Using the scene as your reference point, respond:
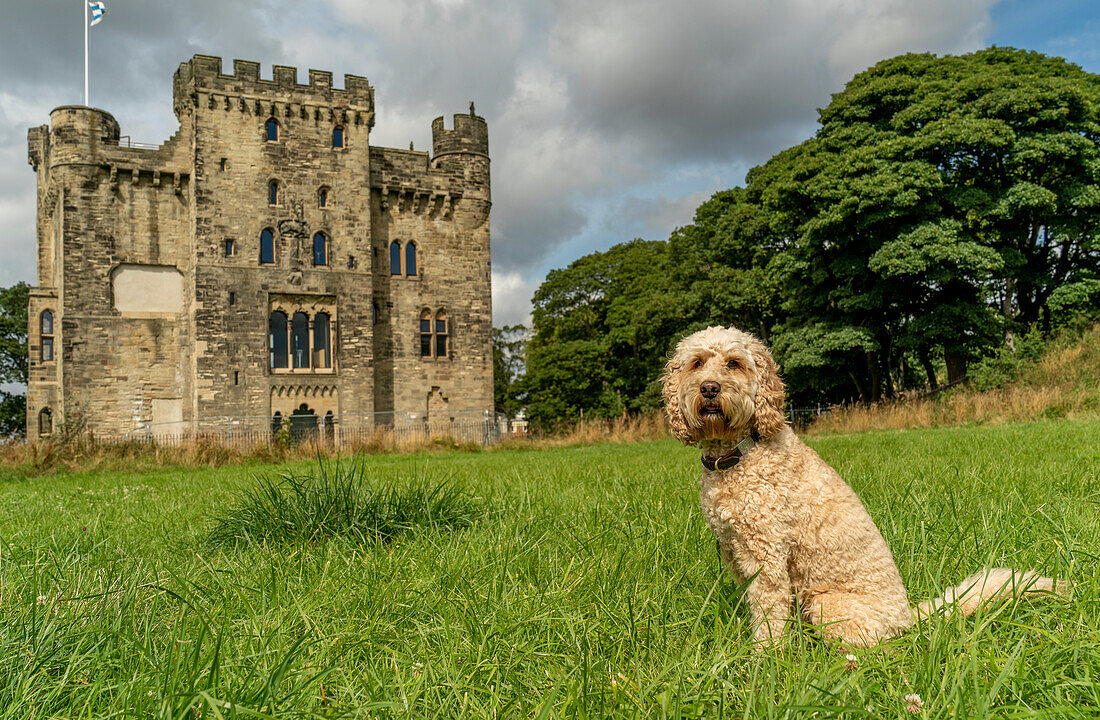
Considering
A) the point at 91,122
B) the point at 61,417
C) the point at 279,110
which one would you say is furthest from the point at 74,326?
the point at 279,110

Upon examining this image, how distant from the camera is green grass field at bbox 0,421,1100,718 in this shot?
1.86m

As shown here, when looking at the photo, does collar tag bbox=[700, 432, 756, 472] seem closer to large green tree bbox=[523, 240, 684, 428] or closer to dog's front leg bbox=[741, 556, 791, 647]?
dog's front leg bbox=[741, 556, 791, 647]

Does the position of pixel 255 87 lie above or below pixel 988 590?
above

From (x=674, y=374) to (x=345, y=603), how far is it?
173 centimetres

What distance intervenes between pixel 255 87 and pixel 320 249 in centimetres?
774

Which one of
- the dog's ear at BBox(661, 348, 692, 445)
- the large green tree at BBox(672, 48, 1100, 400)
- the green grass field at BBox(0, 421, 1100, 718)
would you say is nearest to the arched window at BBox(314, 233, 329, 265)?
the large green tree at BBox(672, 48, 1100, 400)

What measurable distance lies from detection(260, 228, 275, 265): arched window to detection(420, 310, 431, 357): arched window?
305 inches

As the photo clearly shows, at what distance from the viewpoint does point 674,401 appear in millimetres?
2738

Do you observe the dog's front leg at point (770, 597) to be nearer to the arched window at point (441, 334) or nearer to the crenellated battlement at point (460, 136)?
the arched window at point (441, 334)

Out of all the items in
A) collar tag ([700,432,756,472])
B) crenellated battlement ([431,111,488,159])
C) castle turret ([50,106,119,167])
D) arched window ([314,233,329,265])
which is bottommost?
collar tag ([700,432,756,472])

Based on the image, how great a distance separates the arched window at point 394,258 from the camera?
112 ft

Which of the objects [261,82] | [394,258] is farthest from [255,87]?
[394,258]

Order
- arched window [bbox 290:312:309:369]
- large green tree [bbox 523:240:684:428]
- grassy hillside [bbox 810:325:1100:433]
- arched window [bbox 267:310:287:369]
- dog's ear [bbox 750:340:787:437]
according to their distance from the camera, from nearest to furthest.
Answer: dog's ear [bbox 750:340:787:437] < grassy hillside [bbox 810:325:1100:433] < arched window [bbox 267:310:287:369] < arched window [bbox 290:312:309:369] < large green tree [bbox 523:240:684:428]

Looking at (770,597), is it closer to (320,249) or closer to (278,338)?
(278,338)
